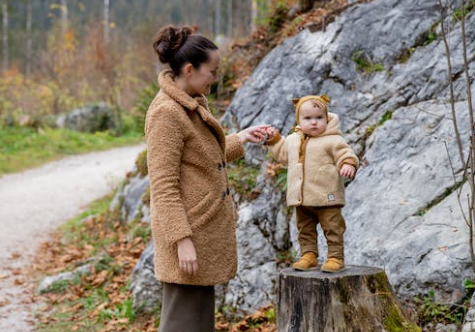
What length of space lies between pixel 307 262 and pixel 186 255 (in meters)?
1.01

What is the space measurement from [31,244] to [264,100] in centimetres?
465

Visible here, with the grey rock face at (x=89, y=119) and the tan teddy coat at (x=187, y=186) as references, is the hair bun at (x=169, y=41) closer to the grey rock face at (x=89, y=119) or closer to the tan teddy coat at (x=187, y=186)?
the tan teddy coat at (x=187, y=186)

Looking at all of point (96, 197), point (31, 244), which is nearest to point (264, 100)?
point (31, 244)

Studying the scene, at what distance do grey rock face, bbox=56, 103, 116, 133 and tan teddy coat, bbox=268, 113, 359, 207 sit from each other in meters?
16.1

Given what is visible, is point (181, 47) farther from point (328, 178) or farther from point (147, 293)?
point (147, 293)

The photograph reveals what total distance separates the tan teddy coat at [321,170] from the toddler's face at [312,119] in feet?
0.15

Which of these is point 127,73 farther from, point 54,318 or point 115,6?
point 115,6

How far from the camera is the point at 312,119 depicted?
11.3 ft

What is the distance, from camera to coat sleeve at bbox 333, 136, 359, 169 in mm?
3322

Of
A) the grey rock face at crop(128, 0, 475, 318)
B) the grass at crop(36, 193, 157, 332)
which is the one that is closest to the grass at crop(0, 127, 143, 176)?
the grass at crop(36, 193, 157, 332)

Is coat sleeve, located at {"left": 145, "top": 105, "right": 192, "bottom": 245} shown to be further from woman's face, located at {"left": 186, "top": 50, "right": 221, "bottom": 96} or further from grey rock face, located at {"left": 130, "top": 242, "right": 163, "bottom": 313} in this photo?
grey rock face, located at {"left": 130, "top": 242, "right": 163, "bottom": 313}

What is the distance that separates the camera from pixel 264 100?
6516mm

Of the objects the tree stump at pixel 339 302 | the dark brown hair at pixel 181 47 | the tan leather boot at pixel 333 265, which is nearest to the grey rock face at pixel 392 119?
the tree stump at pixel 339 302

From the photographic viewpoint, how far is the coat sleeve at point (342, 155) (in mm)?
3322
